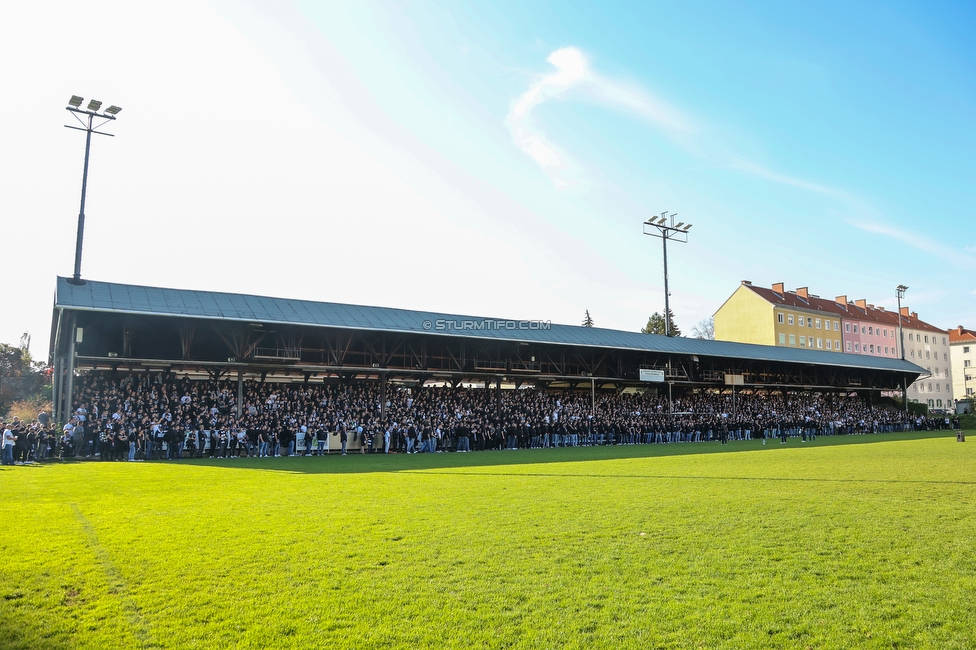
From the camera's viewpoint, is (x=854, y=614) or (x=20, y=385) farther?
(x=20, y=385)

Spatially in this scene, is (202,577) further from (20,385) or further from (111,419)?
(20,385)

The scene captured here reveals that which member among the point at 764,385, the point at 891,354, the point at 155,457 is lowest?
the point at 155,457

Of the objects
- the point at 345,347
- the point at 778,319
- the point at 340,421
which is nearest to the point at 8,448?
the point at 340,421

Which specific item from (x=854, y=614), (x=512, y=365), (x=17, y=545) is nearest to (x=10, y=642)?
(x=17, y=545)

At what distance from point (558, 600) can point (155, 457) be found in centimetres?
2049

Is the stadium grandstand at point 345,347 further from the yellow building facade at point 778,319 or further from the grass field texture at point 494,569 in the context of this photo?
the yellow building facade at point 778,319

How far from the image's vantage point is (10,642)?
157 inches

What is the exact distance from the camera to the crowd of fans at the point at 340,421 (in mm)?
21375

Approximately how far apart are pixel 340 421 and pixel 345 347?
14.7ft

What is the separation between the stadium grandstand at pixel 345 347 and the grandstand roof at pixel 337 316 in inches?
2.8

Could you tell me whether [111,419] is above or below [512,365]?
below

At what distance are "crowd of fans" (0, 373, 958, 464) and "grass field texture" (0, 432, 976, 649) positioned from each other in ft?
37.6

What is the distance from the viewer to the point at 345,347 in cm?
2997

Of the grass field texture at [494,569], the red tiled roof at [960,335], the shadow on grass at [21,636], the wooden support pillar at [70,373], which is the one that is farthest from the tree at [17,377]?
the red tiled roof at [960,335]
